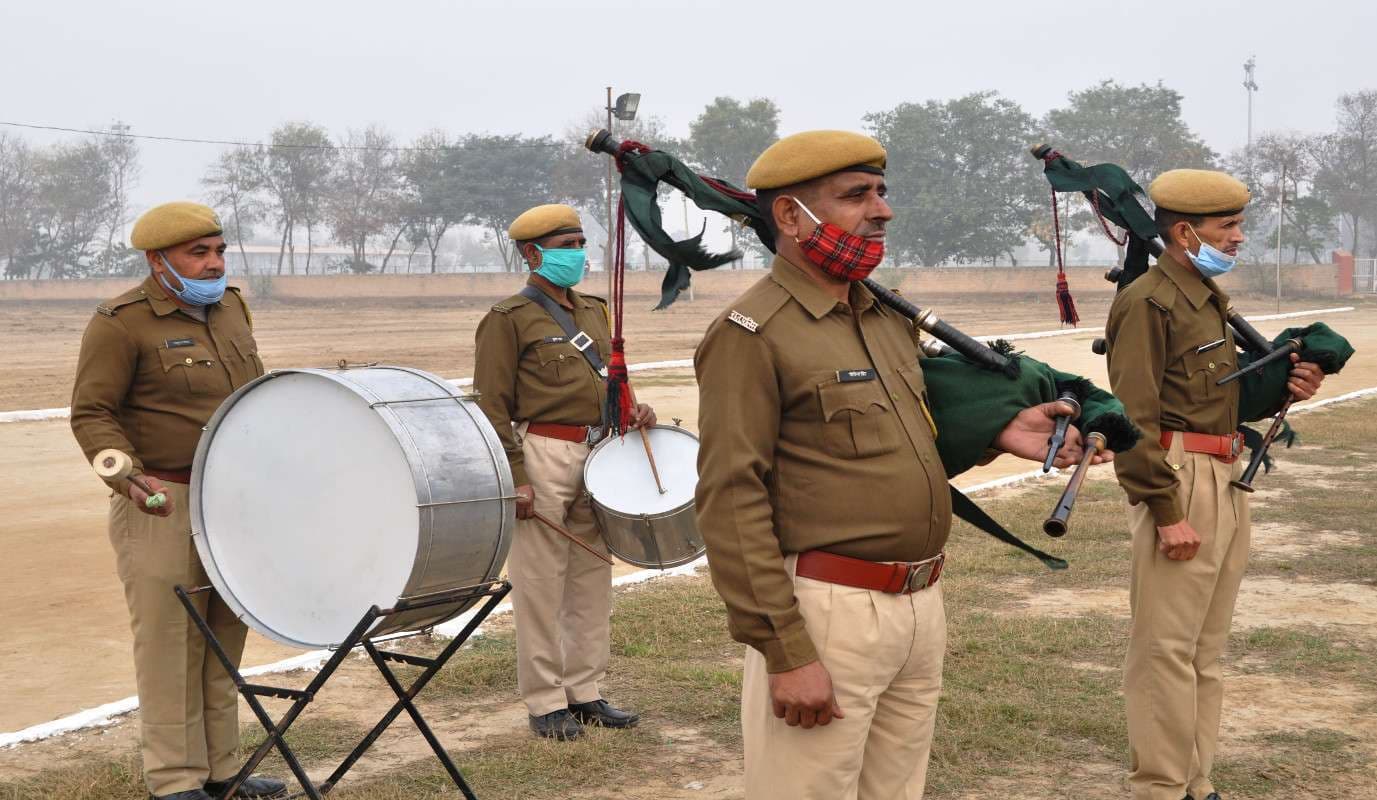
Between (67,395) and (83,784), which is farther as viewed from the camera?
(67,395)

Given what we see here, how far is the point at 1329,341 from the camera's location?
5016 mm

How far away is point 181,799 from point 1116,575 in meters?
5.55

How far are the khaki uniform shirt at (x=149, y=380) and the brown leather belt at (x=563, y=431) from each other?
131 cm

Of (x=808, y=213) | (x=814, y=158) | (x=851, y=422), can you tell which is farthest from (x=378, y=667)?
(x=814, y=158)

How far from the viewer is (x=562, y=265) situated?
20.1 ft

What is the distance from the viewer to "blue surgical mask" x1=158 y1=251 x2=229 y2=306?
5.03 meters

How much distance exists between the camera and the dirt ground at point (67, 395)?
6867mm

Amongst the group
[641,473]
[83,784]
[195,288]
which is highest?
[195,288]

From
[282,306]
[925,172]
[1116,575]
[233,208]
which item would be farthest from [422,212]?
[1116,575]

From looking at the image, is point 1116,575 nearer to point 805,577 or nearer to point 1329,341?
point 1329,341

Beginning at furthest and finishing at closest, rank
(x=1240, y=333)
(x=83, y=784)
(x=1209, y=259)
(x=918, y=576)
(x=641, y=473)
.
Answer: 1. (x=641, y=473)
2. (x=1240, y=333)
3. (x=83, y=784)
4. (x=1209, y=259)
5. (x=918, y=576)

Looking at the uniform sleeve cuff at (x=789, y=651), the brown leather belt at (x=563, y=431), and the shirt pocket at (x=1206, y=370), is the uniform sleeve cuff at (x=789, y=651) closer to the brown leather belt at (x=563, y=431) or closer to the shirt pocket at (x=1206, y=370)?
the shirt pocket at (x=1206, y=370)

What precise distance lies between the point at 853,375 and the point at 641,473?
9.38 feet

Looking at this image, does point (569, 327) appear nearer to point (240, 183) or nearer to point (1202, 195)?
point (1202, 195)
